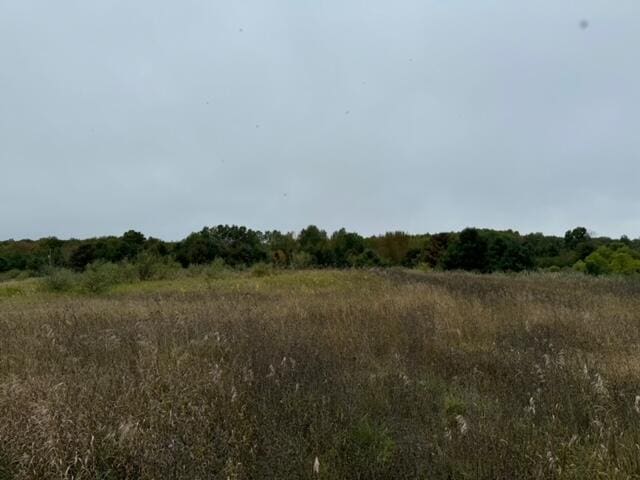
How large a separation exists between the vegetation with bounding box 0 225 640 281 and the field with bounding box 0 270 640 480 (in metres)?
28.1

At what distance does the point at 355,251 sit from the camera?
61.5 meters

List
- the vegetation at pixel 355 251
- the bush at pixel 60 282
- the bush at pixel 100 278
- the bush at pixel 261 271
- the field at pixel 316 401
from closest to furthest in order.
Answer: the field at pixel 316 401, the bush at pixel 100 278, the bush at pixel 60 282, the bush at pixel 261 271, the vegetation at pixel 355 251

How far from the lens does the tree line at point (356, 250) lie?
46.5 meters

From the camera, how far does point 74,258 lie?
166ft

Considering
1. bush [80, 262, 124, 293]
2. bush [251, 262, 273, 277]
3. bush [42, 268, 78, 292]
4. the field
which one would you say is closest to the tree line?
bush [251, 262, 273, 277]

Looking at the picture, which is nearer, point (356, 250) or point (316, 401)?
point (316, 401)

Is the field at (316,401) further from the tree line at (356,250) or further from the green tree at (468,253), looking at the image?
the green tree at (468,253)

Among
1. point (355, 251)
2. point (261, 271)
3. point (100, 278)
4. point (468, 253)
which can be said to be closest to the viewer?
point (100, 278)

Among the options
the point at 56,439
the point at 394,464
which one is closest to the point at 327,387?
the point at 394,464

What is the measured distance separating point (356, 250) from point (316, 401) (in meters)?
59.0

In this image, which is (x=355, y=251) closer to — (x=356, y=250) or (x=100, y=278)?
(x=356, y=250)

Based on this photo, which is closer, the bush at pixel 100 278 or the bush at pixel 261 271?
the bush at pixel 100 278

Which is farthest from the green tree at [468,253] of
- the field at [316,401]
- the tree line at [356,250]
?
the field at [316,401]

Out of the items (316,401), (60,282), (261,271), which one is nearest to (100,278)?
(60,282)
